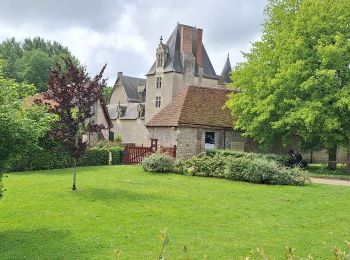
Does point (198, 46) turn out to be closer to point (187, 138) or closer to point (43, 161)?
point (187, 138)

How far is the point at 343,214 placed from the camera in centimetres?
1384

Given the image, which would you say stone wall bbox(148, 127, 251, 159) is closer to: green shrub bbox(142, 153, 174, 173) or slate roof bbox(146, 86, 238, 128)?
slate roof bbox(146, 86, 238, 128)

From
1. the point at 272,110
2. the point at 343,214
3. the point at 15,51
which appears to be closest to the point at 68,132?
the point at 343,214

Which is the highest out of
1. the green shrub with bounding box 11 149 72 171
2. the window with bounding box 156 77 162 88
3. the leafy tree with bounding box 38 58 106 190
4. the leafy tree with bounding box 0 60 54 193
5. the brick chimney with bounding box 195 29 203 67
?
the brick chimney with bounding box 195 29 203 67

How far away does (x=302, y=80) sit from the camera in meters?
28.8

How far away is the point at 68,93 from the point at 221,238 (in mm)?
10037

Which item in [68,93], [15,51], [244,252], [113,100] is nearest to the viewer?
[244,252]

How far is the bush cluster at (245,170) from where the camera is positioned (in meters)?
21.3

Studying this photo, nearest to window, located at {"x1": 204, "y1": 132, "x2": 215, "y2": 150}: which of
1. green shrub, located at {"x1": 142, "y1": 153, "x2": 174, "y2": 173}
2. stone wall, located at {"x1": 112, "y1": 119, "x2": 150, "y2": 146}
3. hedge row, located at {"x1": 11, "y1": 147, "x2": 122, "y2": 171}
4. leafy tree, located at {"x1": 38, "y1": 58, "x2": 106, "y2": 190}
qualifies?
hedge row, located at {"x1": 11, "y1": 147, "x2": 122, "y2": 171}

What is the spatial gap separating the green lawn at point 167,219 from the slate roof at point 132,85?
5172cm

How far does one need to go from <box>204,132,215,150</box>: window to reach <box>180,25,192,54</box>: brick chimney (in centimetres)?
2533

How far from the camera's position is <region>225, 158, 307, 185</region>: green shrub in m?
21.3

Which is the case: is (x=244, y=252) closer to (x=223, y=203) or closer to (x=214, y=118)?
(x=223, y=203)

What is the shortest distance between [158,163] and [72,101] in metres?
8.21
